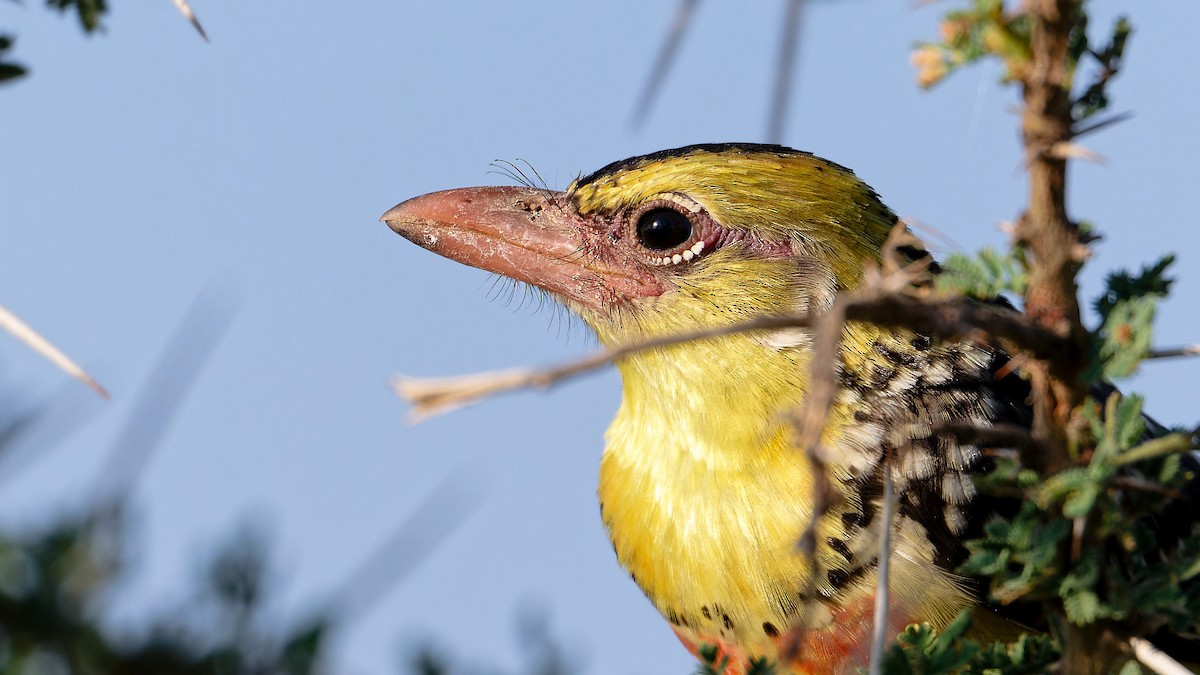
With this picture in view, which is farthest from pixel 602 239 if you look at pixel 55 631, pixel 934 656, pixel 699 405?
pixel 55 631

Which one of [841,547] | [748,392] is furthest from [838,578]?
[748,392]

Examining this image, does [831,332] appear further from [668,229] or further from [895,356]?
[668,229]

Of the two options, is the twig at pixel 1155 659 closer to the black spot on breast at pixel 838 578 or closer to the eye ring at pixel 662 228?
the black spot on breast at pixel 838 578

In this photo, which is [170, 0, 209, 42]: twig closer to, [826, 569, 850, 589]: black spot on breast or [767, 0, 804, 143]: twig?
[767, 0, 804, 143]: twig

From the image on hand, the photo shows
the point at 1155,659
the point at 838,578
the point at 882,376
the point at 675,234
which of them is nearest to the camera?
the point at 1155,659

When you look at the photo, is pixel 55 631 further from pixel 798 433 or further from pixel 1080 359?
pixel 1080 359

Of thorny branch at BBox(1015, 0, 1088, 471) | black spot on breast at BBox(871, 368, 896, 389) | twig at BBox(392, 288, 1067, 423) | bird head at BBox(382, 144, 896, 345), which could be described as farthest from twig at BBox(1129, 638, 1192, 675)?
bird head at BBox(382, 144, 896, 345)

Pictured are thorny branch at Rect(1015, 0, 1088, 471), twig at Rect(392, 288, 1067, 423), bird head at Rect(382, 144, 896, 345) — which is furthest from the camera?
bird head at Rect(382, 144, 896, 345)
